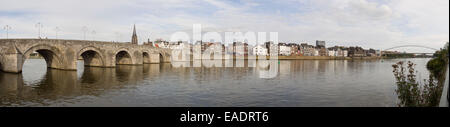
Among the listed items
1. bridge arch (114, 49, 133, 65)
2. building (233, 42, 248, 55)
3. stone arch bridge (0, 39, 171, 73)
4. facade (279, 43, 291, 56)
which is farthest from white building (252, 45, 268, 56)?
bridge arch (114, 49, 133, 65)

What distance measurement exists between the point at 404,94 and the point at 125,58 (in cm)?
5520

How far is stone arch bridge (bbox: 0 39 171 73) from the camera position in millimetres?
34250

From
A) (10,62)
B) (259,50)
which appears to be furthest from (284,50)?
(10,62)

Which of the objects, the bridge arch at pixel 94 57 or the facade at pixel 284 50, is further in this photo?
the facade at pixel 284 50

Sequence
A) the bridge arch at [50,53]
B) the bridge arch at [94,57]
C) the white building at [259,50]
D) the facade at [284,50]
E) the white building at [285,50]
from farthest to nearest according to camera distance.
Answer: the white building at [285,50] → the facade at [284,50] → the white building at [259,50] → the bridge arch at [94,57] → the bridge arch at [50,53]

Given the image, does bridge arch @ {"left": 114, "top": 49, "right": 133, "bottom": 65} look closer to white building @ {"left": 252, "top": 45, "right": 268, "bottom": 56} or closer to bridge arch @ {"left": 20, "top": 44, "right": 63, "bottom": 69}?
bridge arch @ {"left": 20, "top": 44, "right": 63, "bottom": 69}

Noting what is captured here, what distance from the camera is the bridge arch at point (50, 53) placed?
36.4 metres

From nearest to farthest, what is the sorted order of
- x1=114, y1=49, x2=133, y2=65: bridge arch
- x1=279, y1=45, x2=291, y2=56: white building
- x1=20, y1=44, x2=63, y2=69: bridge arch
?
1. x1=20, y1=44, x2=63, y2=69: bridge arch
2. x1=114, y1=49, x2=133, y2=65: bridge arch
3. x1=279, y1=45, x2=291, y2=56: white building

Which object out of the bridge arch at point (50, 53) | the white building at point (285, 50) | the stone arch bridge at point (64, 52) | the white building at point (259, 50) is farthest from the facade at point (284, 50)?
the bridge arch at point (50, 53)

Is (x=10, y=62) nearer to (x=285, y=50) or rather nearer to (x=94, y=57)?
(x=94, y=57)

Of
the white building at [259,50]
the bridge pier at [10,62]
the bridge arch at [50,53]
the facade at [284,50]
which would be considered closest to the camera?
the bridge pier at [10,62]

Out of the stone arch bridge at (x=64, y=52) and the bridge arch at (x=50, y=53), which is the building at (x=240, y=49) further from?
the bridge arch at (x=50, y=53)

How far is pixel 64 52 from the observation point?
4075cm

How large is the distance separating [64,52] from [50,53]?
3.77m
